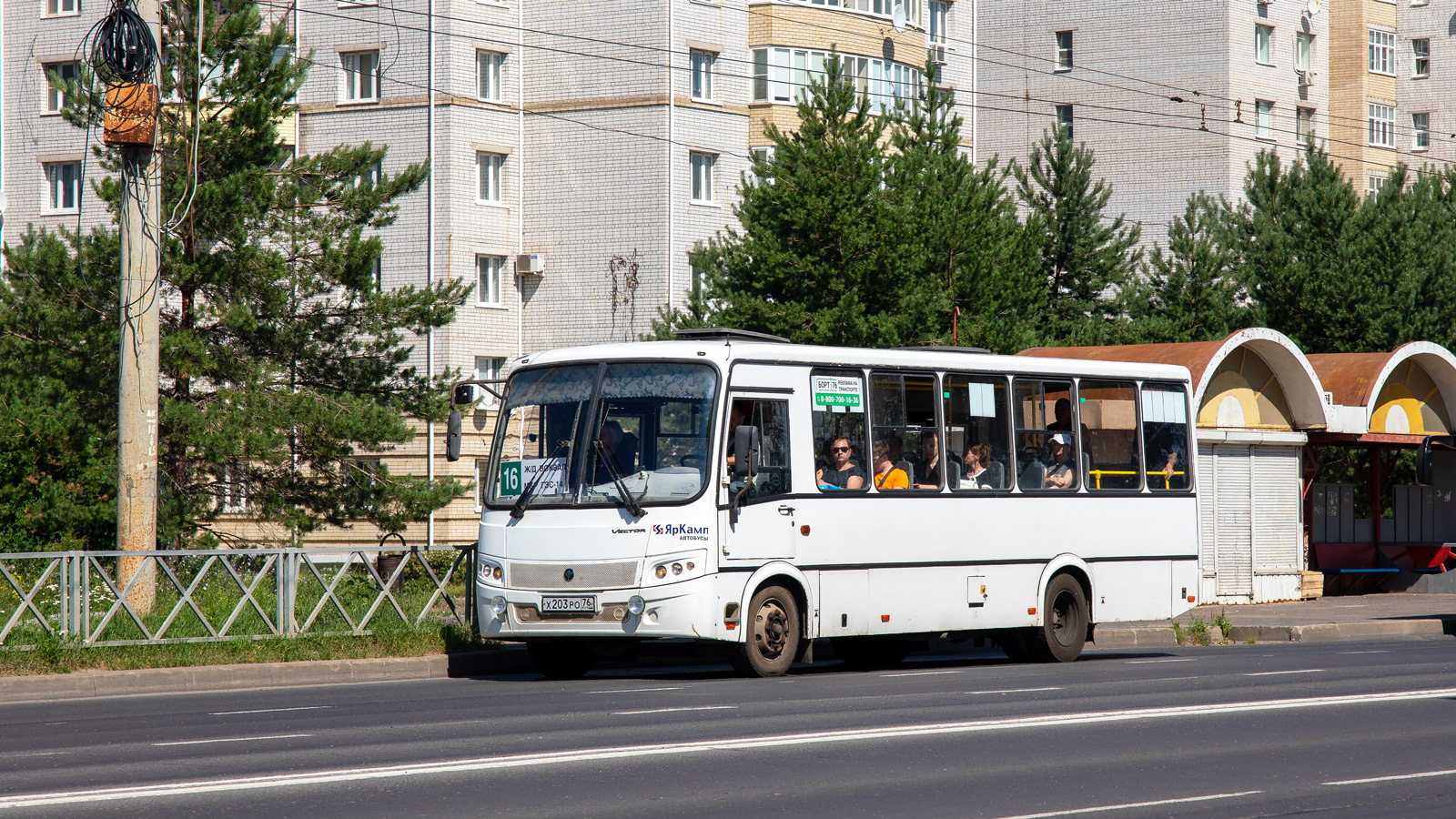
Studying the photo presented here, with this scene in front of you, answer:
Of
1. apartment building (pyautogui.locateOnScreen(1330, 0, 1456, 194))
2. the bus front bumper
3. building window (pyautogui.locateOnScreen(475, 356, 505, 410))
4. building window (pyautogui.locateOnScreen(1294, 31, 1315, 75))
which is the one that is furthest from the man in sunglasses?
apartment building (pyautogui.locateOnScreen(1330, 0, 1456, 194))

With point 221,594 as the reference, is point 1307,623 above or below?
below

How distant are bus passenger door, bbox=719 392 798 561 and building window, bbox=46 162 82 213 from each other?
40.9 metres

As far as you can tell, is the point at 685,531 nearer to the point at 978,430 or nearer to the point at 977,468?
the point at 977,468

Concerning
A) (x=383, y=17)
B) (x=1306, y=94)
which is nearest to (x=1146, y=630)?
(x=383, y=17)

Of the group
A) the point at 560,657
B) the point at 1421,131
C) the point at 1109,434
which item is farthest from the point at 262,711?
the point at 1421,131

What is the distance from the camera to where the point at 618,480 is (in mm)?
16188

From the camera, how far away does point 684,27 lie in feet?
166

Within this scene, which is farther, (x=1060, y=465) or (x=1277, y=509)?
(x=1277, y=509)

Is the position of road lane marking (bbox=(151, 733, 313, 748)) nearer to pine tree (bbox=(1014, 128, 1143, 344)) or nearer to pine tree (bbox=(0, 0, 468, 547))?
pine tree (bbox=(0, 0, 468, 547))

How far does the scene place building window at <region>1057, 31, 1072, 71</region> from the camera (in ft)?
216

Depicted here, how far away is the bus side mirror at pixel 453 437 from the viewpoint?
16.7 m

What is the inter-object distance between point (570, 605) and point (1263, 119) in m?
53.5

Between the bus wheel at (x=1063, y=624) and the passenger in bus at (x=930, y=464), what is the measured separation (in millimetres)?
1945

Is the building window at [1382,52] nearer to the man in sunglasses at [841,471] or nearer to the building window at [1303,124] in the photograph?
the building window at [1303,124]
